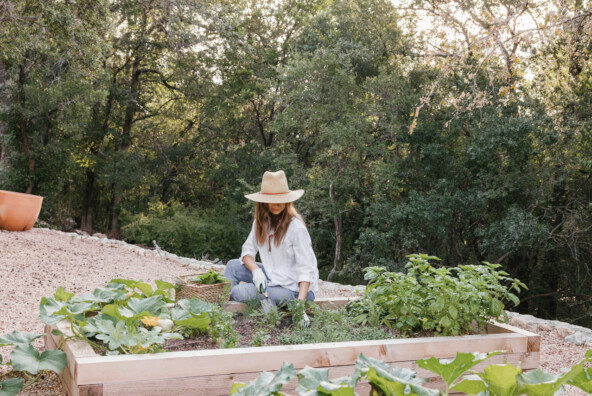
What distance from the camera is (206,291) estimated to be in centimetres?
337

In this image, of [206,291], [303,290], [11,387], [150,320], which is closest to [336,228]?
[303,290]

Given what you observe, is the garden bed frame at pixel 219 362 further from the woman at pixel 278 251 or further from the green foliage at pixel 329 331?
the woman at pixel 278 251

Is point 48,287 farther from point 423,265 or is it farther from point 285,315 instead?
point 423,265

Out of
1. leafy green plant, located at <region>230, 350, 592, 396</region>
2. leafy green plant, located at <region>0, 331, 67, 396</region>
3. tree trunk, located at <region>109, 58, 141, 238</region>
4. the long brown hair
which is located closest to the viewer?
leafy green plant, located at <region>230, 350, 592, 396</region>

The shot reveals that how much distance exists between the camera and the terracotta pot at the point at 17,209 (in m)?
7.92

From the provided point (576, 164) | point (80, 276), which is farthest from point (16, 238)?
point (576, 164)

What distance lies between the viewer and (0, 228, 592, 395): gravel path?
4.08 meters

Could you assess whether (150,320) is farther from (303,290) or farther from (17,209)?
(17,209)

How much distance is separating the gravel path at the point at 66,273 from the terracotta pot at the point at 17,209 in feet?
0.70

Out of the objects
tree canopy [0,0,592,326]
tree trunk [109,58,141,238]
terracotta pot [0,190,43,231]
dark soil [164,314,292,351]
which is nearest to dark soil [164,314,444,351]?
dark soil [164,314,292,351]

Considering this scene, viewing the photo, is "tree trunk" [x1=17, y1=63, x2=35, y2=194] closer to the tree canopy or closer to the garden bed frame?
the tree canopy

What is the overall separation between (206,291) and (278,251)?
1.80ft

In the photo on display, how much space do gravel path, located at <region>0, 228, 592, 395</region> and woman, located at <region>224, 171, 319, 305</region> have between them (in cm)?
138

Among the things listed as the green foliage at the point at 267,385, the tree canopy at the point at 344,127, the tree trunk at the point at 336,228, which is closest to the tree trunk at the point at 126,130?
the tree canopy at the point at 344,127
